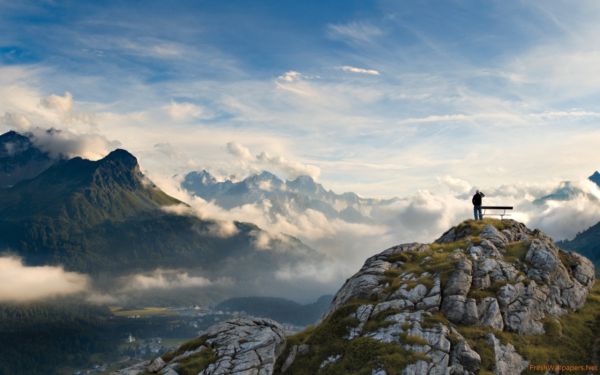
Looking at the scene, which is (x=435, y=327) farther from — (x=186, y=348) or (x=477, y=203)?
(x=477, y=203)

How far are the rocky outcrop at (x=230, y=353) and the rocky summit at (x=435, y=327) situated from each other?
0.37 ft

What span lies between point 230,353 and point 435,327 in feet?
72.3

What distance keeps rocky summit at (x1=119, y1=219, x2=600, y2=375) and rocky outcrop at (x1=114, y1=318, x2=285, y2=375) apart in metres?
0.11

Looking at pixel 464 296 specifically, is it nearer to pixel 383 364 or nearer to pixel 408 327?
pixel 408 327

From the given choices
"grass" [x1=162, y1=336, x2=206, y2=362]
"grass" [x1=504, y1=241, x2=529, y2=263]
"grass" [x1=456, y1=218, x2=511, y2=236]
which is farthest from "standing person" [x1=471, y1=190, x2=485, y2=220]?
"grass" [x1=162, y1=336, x2=206, y2=362]

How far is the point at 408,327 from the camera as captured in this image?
151 ft

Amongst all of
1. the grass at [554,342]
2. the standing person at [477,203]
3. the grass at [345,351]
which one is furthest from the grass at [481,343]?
the standing person at [477,203]

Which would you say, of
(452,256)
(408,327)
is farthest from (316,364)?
(452,256)

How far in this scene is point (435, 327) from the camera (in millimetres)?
46031

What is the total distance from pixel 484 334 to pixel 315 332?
60.5ft

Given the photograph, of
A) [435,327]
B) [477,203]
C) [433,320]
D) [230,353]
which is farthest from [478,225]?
[230,353]

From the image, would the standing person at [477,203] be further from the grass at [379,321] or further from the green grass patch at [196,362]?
the green grass patch at [196,362]

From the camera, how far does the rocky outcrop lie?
44875 mm

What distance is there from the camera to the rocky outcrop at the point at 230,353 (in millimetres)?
44875
